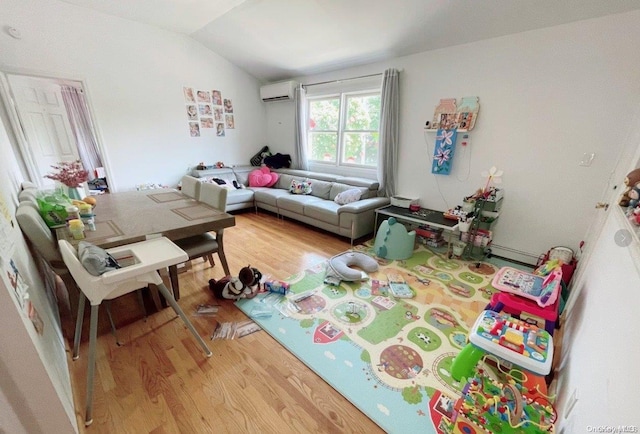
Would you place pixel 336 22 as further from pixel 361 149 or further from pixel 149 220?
pixel 149 220

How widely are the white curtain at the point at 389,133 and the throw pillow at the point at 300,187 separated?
1176 mm

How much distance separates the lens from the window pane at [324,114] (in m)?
4.34

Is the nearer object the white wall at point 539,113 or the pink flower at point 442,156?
the white wall at point 539,113

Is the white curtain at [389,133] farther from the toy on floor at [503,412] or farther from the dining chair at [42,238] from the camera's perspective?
the dining chair at [42,238]

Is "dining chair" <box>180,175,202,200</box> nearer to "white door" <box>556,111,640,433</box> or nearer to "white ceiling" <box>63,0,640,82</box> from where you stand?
Answer: "white ceiling" <box>63,0,640,82</box>

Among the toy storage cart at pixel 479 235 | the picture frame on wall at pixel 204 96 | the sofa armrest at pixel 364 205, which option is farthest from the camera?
the picture frame on wall at pixel 204 96

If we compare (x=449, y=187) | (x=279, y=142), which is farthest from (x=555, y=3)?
(x=279, y=142)

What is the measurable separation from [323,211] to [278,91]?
2.73 metres

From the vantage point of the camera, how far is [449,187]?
10.5 feet

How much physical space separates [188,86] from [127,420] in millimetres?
4583

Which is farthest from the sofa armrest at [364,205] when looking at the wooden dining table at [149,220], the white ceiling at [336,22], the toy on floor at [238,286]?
the white ceiling at [336,22]

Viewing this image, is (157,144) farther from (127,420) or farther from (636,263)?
(636,263)

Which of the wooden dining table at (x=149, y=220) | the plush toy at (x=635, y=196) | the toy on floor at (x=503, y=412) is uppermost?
the plush toy at (x=635, y=196)

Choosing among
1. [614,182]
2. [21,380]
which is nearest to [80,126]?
[21,380]
